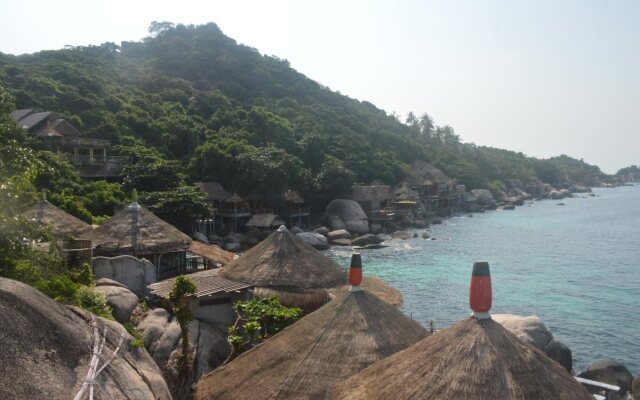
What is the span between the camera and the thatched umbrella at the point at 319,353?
8422 millimetres

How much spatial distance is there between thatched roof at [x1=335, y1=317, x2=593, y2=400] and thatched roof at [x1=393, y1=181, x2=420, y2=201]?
171 feet

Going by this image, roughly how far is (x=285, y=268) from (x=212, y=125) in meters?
47.1

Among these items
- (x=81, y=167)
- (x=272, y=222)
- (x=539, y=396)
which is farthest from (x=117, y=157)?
(x=539, y=396)

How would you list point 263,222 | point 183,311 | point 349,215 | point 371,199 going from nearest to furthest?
1. point 183,311
2. point 263,222
3. point 349,215
4. point 371,199

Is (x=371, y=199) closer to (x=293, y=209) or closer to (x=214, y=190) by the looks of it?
(x=293, y=209)

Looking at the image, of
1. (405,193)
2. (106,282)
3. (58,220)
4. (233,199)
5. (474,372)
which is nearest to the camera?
(474,372)

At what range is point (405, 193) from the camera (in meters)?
59.7

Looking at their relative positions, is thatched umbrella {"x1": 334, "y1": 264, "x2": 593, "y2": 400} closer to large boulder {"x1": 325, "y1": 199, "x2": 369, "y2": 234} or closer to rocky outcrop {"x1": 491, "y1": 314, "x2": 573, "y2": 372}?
rocky outcrop {"x1": 491, "y1": 314, "x2": 573, "y2": 372}

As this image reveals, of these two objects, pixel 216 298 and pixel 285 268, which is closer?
pixel 216 298

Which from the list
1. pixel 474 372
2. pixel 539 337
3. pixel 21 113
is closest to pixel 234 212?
pixel 21 113

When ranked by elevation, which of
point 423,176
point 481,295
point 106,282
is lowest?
point 106,282

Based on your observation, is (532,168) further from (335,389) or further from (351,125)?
(335,389)

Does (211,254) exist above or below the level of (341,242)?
above

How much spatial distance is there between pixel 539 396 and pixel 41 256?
29.0ft
